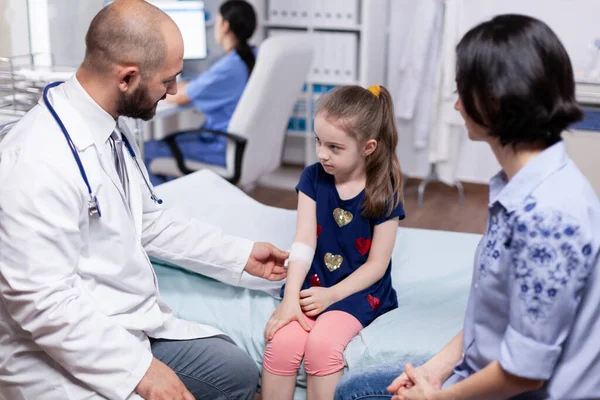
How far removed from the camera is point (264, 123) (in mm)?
3326

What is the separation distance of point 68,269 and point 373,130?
2.56 feet

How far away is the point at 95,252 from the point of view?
146 centimetres

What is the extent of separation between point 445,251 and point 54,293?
1.26m

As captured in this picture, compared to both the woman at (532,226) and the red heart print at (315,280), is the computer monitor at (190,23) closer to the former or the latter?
the red heart print at (315,280)

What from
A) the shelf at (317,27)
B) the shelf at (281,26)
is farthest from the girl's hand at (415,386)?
the shelf at (281,26)

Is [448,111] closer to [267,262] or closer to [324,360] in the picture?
[267,262]

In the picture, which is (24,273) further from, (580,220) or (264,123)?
(264,123)

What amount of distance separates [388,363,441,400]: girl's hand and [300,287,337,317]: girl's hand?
20.5 inches

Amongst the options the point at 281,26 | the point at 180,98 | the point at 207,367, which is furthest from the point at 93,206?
the point at 281,26

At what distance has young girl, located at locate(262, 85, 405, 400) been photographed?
1661 mm

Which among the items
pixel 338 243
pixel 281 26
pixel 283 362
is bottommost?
pixel 283 362

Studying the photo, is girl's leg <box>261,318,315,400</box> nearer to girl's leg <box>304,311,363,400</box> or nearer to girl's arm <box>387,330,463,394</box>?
girl's leg <box>304,311,363,400</box>

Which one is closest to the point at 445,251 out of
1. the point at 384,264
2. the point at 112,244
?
the point at 384,264

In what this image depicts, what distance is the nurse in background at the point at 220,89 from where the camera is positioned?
338 centimetres
